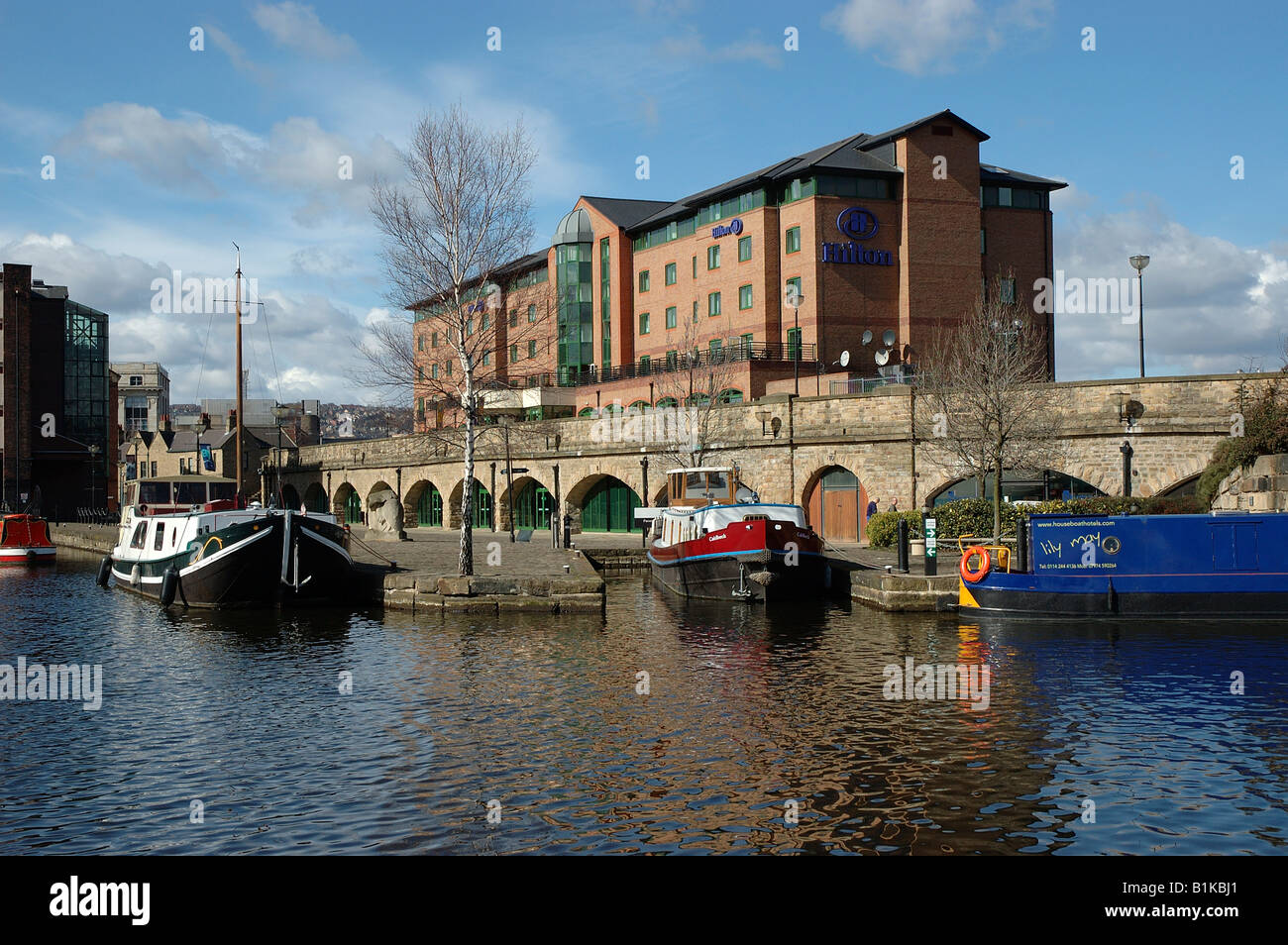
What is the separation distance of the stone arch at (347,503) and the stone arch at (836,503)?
40272 millimetres

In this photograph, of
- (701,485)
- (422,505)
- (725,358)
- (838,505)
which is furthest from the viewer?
(422,505)

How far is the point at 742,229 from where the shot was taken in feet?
180

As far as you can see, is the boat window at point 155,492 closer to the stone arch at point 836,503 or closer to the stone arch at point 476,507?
the stone arch at point 836,503

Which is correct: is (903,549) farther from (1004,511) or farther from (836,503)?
(836,503)

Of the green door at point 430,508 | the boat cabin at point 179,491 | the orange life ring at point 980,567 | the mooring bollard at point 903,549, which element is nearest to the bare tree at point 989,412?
the mooring bollard at point 903,549

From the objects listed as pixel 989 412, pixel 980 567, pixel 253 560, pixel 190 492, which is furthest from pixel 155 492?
pixel 989 412

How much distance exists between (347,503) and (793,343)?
122 ft

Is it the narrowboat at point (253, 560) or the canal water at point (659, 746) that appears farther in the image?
the narrowboat at point (253, 560)

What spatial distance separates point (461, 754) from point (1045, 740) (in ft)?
20.7

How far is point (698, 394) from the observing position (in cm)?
4772

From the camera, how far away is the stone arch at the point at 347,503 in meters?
72.8

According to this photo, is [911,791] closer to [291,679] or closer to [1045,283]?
[291,679]

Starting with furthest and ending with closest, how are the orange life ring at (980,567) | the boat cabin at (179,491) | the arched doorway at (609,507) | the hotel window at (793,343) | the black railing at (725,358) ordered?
the black railing at (725,358) → the hotel window at (793,343) → the arched doorway at (609,507) → the boat cabin at (179,491) → the orange life ring at (980,567)
